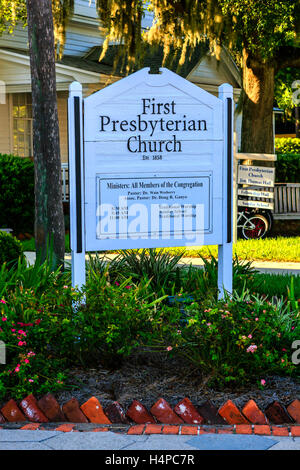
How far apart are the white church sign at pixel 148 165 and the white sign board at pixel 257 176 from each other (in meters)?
6.77

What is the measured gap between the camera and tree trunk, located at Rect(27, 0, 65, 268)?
738cm

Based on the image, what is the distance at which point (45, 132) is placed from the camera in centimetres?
737

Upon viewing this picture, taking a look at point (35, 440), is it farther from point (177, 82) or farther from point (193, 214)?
point (177, 82)

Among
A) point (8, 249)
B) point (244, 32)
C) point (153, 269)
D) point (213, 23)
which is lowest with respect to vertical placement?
point (153, 269)

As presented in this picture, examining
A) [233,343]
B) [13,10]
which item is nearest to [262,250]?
[233,343]

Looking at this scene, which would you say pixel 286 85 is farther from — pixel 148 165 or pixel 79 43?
pixel 148 165

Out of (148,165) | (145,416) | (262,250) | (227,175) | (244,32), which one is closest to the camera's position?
(145,416)

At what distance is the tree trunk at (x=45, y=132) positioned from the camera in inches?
291

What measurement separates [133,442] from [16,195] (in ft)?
32.1

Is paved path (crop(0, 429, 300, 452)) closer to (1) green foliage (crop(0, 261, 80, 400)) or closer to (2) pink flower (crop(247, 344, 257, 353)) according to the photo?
(1) green foliage (crop(0, 261, 80, 400))

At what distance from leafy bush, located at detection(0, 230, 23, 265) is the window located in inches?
464

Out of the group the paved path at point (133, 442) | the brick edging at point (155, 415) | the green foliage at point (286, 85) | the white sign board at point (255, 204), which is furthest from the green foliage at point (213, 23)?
the paved path at point (133, 442)

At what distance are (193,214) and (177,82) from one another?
3.44ft

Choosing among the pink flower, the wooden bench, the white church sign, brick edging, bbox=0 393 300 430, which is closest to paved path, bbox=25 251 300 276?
the white church sign
